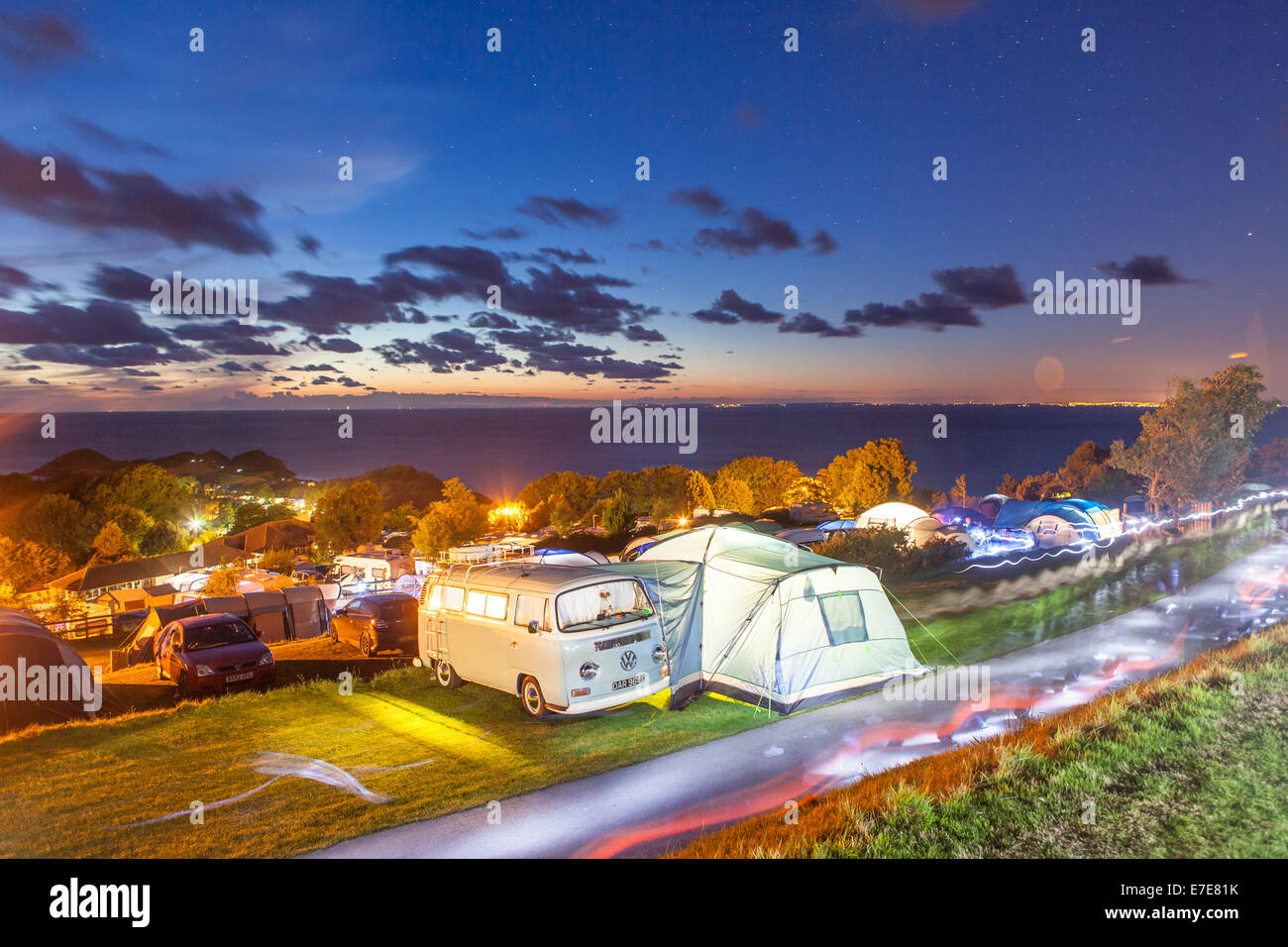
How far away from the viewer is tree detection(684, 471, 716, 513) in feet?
184

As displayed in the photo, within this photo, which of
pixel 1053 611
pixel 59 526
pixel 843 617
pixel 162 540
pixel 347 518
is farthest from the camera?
pixel 59 526

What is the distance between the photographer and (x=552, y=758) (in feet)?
25.4

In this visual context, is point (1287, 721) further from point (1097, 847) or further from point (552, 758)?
point (552, 758)

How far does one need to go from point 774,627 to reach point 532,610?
10.8ft

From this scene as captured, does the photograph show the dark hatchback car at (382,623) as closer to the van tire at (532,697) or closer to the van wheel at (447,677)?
the van wheel at (447,677)

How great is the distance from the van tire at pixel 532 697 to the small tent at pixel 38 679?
7.74 m

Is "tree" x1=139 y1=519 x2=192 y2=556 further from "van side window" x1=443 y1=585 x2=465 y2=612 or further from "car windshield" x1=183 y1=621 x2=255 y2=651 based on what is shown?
"van side window" x1=443 y1=585 x2=465 y2=612

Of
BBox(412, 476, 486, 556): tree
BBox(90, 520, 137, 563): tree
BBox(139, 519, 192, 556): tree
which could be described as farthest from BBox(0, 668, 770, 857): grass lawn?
BBox(139, 519, 192, 556): tree

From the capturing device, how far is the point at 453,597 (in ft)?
34.0

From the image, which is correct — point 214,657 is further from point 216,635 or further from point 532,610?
point 532,610

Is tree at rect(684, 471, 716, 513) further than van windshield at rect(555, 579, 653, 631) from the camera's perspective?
Yes

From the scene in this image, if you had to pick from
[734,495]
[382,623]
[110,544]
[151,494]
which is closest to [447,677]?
[382,623]

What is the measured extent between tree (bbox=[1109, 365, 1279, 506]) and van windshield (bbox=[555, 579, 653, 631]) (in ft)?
110

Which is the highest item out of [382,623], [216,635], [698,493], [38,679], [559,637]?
[559,637]
